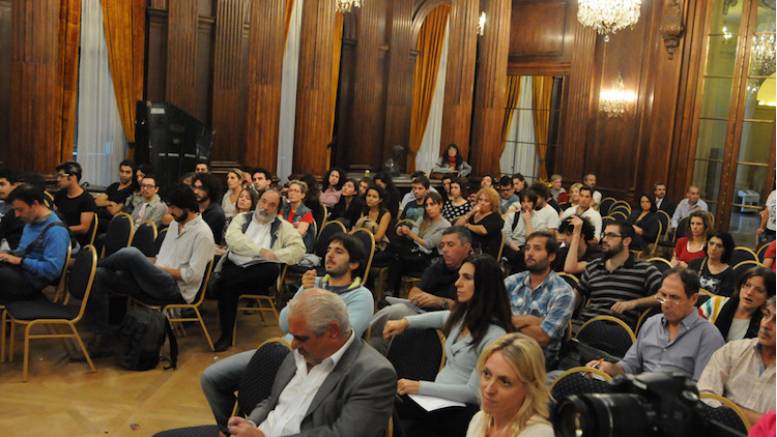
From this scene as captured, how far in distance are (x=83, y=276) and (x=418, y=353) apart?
2.38 m

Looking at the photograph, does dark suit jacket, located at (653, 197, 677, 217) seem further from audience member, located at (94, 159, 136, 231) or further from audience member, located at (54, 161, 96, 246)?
audience member, located at (54, 161, 96, 246)

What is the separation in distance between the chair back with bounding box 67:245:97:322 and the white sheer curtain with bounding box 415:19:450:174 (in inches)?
414

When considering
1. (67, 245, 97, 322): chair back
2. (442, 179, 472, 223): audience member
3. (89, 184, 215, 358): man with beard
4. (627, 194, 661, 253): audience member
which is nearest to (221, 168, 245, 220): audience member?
(442, 179, 472, 223): audience member

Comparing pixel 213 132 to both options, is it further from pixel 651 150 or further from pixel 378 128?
pixel 651 150

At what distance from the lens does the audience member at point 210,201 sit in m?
6.34

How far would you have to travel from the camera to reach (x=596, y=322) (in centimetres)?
416

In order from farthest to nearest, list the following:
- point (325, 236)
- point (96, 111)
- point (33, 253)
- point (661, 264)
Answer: point (96, 111), point (325, 236), point (661, 264), point (33, 253)

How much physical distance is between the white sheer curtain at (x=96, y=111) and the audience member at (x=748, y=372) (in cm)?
850

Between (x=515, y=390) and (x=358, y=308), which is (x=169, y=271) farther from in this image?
(x=515, y=390)

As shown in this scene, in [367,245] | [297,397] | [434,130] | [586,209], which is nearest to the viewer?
[297,397]

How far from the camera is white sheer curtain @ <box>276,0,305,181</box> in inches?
472

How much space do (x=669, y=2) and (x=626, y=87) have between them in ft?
4.93

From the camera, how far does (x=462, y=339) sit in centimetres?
354

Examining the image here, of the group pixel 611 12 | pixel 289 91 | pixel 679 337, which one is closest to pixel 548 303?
pixel 679 337
